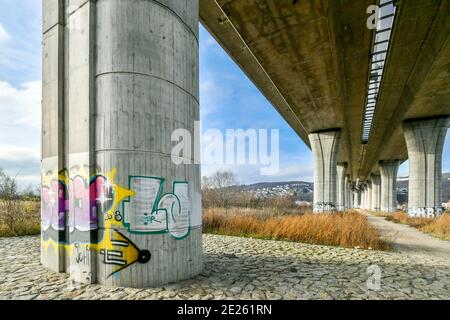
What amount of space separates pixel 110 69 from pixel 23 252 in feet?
21.9

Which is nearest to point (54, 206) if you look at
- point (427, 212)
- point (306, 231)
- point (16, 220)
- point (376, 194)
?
point (16, 220)

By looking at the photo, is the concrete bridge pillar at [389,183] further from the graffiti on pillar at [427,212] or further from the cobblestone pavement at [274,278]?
the cobblestone pavement at [274,278]

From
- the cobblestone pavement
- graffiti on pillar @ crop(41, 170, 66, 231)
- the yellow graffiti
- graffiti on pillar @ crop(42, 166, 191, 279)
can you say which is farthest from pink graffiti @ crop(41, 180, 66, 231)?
the yellow graffiti

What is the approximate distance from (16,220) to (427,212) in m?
31.4

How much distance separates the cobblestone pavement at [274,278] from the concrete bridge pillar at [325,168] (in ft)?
67.4

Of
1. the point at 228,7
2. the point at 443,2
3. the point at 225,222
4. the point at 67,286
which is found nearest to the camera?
the point at 67,286

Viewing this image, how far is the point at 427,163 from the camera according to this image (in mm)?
23984

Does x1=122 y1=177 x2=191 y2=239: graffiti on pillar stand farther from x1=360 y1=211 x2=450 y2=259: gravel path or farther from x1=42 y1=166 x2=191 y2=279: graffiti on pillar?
x1=360 y1=211 x2=450 y2=259: gravel path

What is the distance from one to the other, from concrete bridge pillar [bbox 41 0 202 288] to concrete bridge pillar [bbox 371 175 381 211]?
65.3 meters

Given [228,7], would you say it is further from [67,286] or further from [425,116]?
[425,116]

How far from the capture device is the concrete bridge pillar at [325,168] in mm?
28000

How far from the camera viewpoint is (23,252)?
7750 millimetres

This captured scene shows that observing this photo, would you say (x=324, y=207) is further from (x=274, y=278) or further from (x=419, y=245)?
(x=274, y=278)

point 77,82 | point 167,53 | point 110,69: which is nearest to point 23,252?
point 77,82
